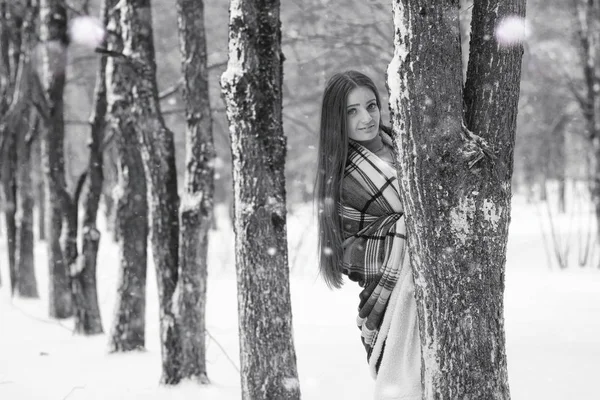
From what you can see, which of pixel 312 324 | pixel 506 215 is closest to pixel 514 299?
pixel 312 324

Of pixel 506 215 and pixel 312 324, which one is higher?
pixel 506 215

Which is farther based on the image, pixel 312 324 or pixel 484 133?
pixel 312 324

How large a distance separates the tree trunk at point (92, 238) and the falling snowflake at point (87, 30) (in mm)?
389

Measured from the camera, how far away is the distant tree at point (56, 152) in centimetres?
838

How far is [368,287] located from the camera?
2908mm

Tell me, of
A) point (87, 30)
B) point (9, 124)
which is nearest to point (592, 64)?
point (87, 30)

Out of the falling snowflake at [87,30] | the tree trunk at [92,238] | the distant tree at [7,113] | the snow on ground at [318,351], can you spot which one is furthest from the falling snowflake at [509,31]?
the distant tree at [7,113]

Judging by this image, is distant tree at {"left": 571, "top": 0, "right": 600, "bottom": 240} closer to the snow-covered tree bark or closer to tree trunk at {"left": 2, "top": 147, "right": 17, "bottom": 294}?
the snow-covered tree bark

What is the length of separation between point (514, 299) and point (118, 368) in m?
4.27

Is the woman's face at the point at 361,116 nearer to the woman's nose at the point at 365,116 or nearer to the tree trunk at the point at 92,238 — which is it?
the woman's nose at the point at 365,116

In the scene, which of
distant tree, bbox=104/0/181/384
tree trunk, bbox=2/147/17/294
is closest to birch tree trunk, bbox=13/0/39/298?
tree trunk, bbox=2/147/17/294

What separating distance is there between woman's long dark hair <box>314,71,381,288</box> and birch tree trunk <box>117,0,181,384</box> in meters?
2.35

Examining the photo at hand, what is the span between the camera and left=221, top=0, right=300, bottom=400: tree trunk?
3.28 meters

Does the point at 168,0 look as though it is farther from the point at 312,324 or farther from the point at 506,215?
the point at 506,215
